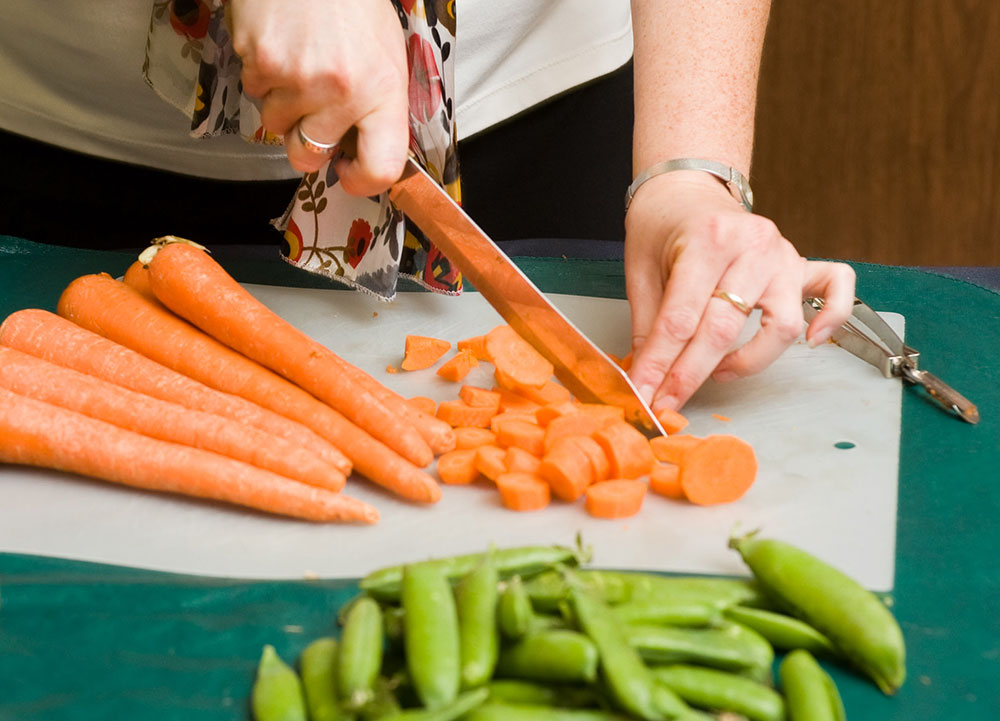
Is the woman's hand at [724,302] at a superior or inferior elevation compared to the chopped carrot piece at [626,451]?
superior

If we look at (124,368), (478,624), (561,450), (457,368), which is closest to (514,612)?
(478,624)

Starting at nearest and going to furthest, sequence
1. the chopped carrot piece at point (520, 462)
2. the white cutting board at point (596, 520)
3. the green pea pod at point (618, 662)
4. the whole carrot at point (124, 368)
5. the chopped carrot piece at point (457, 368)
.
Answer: the green pea pod at point (618, 662) → the white cutting board at point (596, 520) → the chopped carrot piece at point (520, 462) → the whole carrot at point (124, 368) → the chopped carrot piece at point (457, 368)

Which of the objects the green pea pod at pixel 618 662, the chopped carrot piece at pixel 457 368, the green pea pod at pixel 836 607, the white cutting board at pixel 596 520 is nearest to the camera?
the green pea pod at pixel 618 662

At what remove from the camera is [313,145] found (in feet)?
4.58

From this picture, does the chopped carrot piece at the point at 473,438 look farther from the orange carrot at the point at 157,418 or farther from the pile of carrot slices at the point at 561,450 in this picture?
the orange carrot at the point at 157,418

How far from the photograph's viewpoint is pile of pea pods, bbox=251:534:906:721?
0.89 meters

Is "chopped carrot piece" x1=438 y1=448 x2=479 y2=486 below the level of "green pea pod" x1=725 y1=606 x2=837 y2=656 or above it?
above

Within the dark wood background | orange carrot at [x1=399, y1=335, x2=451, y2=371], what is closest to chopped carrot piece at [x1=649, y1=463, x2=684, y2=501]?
orange carrot at [x1=399, y1=335, x2=451, y2=371]

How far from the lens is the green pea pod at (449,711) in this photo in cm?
86

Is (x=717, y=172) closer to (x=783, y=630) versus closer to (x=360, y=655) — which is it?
(x=783, y=630)

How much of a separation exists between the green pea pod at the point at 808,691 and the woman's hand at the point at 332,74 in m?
0.80

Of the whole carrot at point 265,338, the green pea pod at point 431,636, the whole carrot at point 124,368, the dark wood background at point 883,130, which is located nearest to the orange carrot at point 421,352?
the whole carrot at point 265,338

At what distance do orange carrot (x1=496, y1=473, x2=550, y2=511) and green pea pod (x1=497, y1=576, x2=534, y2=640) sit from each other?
0.32 m

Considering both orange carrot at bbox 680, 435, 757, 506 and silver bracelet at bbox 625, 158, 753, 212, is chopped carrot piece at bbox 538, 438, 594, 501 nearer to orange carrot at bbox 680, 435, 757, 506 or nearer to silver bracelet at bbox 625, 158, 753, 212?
orange carrot at bbox 680, 435, 757, 506
